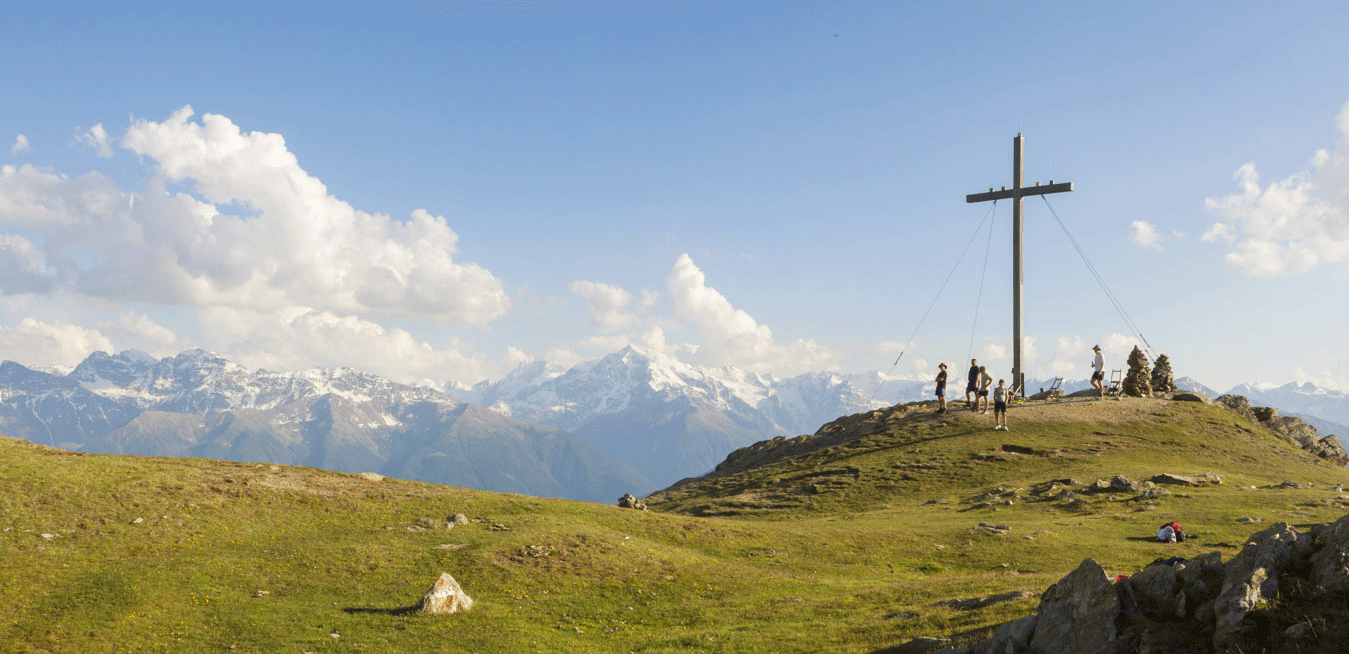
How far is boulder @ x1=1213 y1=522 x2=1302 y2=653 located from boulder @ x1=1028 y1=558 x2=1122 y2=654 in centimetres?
200

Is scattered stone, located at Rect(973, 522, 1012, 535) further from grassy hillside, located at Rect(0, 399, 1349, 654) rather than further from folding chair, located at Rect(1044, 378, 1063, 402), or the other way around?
folding chair, located at Rect(1044, 378, 1063, 402)

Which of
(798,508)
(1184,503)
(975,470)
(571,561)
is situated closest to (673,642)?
(571,561)

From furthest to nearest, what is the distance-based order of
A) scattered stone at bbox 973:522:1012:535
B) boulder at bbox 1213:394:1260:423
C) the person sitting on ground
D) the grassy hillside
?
boulder at bbox 1213:394:1260:423 → scattered stone at bbox 973:522:1012:535 → the person sitting on ground → the grassy hillside

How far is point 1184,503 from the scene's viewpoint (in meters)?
43.4

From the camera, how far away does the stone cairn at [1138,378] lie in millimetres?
76188

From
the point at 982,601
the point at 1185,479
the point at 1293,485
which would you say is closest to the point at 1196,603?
the point at 982,601

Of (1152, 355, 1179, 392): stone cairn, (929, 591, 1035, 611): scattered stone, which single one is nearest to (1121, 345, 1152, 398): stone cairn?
(1152, 355, 1179, 392): stone cairn

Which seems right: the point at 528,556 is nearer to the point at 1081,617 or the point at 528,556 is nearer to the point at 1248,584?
the point at 1081,617

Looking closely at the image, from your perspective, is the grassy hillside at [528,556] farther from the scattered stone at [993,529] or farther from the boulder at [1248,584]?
the boulder at [1248,584]

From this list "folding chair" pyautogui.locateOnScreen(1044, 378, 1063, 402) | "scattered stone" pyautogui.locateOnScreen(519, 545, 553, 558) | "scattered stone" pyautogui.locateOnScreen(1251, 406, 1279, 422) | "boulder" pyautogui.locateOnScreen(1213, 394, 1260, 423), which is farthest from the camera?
"folding chair" pyautogui.locateOnScreen(1044, 378, 1063, 402)

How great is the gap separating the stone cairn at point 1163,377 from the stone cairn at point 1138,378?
4.63 meters

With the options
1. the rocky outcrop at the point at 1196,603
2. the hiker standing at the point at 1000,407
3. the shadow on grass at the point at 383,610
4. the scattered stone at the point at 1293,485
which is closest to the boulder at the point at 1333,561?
the rocky outcrop at the point at 1196,603

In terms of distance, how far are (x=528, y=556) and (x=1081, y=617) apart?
78.1 ft

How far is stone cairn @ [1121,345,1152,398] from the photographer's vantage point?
76.2m
